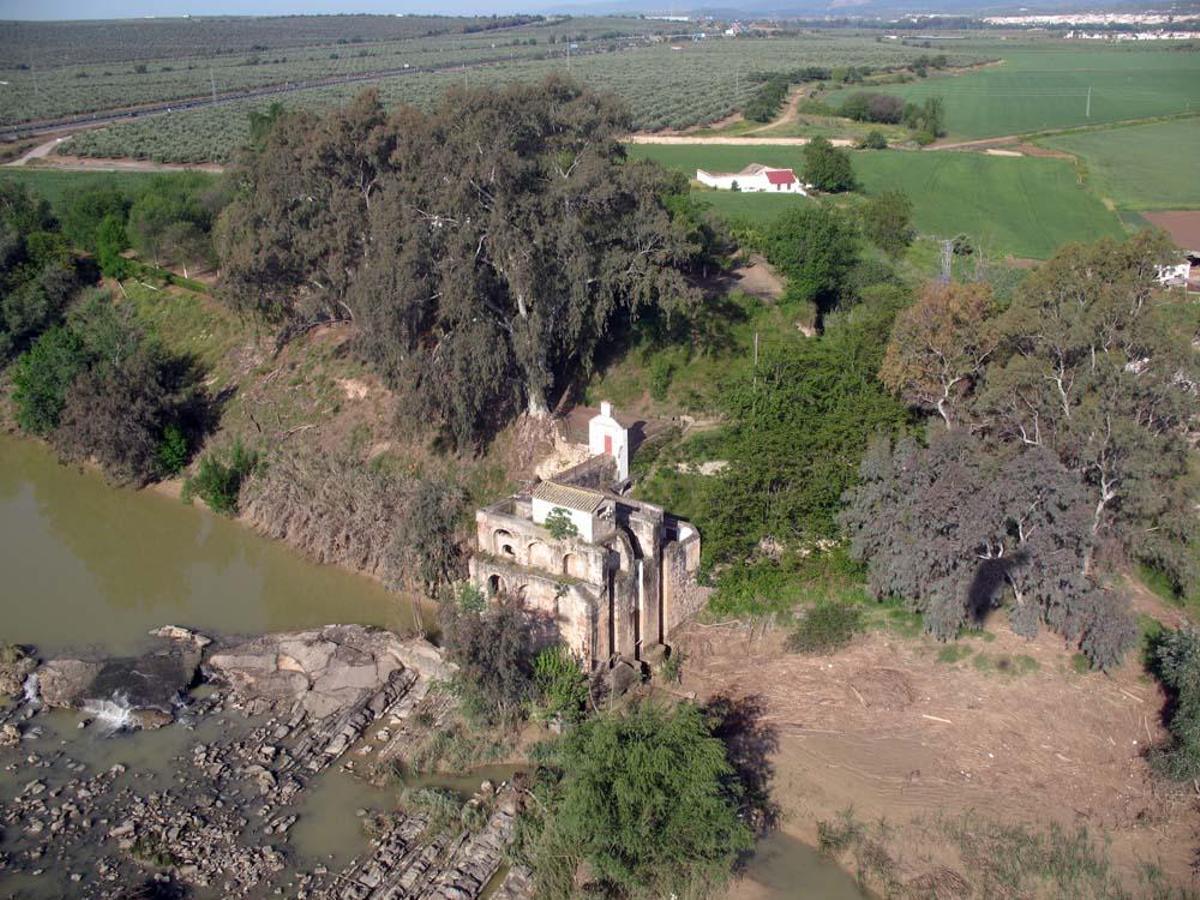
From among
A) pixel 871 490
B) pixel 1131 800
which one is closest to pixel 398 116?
pixel 871 490

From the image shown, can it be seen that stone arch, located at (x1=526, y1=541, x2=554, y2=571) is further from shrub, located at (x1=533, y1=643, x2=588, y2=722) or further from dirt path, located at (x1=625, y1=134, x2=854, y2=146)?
dirt path, located at (x1=625, y1=134, x2=854, y2=146)

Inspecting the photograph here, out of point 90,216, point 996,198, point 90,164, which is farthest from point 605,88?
point 90,216

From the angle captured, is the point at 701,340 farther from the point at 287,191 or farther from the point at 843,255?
the point at 287,191

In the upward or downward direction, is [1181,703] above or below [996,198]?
below

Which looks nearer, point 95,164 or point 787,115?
point 95,164

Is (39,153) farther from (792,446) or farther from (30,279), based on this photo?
(792,446)

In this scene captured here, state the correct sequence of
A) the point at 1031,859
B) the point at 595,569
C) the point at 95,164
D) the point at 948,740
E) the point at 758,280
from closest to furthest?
the point at 1031,859
the point at 948,740
the point at 595,569
the point at 758,280
the point at 95,164
